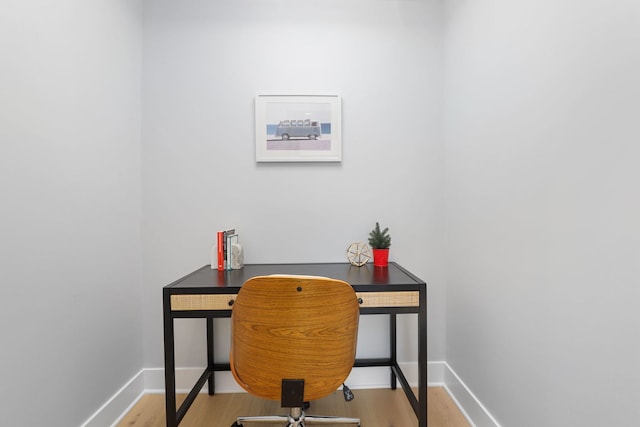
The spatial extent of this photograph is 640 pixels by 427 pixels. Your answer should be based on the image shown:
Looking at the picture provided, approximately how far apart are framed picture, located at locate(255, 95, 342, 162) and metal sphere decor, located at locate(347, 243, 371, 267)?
56cm

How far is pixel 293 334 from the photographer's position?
1.07 metres

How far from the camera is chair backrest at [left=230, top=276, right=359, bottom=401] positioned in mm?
1054

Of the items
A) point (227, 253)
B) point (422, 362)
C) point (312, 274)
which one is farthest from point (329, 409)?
point (227, 253)

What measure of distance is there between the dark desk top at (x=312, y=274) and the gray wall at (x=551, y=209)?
1.43 ft

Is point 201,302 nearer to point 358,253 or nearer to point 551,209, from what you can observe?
point 358,253

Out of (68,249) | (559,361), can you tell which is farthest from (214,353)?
(559,361)

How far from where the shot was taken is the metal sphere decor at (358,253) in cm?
188

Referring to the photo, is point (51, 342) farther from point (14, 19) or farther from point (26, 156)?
point (14, 19)

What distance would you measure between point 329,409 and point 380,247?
3.20ft

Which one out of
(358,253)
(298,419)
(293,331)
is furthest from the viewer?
(358,253)

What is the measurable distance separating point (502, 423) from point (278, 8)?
2568mm

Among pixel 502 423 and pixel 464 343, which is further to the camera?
pixel 464 343

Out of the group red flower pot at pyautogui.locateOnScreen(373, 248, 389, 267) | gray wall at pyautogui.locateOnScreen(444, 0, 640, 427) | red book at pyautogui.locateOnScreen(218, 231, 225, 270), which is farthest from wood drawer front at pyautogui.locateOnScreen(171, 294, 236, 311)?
gray wall at pyautogui.locateOnScreen(444, 0, 640, 427)

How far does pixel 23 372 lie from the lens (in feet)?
3.77
